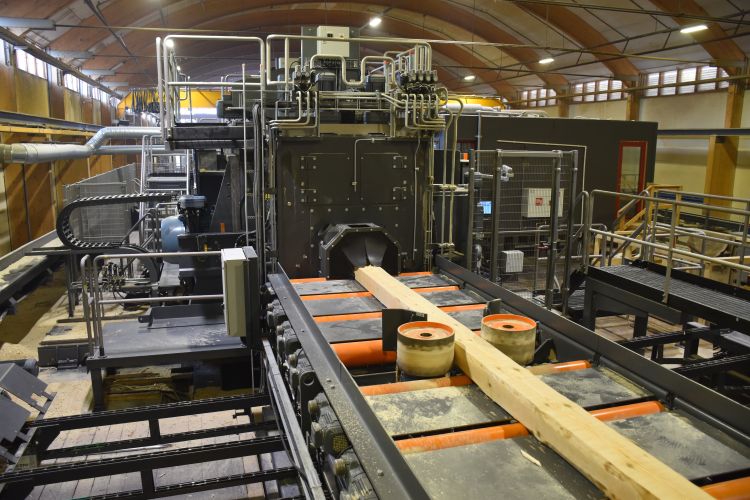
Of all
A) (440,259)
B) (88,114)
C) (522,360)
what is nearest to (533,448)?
(522,360)

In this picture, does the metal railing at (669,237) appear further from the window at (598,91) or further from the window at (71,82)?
the window at (71,82)

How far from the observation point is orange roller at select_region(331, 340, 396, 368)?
3.41 metres

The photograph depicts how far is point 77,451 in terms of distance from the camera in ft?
14.3

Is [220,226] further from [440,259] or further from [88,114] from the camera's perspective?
[88,114]

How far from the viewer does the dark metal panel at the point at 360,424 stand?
6.68ft

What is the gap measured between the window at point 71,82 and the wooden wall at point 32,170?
326mm

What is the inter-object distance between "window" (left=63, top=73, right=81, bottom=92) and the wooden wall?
0.33 meters

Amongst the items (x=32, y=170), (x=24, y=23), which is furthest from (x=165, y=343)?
(x=32, y=170)

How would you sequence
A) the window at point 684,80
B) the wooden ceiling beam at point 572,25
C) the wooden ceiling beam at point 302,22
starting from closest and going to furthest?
the window at point 684,80, the wooden ceiling beam at point 572,25, the wooden ceiling beam at point 302,22

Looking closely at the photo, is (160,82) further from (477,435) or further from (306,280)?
(477,435)

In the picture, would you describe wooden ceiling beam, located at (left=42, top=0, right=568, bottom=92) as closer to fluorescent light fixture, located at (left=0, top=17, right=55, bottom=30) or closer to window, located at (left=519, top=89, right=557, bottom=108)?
window, located at (left=519, top=89, right=557, bottom=108)

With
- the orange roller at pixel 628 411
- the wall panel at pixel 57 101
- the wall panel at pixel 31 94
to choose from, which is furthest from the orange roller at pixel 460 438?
the wall panel at pixel 57 101

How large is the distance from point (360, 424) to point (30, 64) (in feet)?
48.3

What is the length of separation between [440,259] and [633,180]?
27.0 feet
